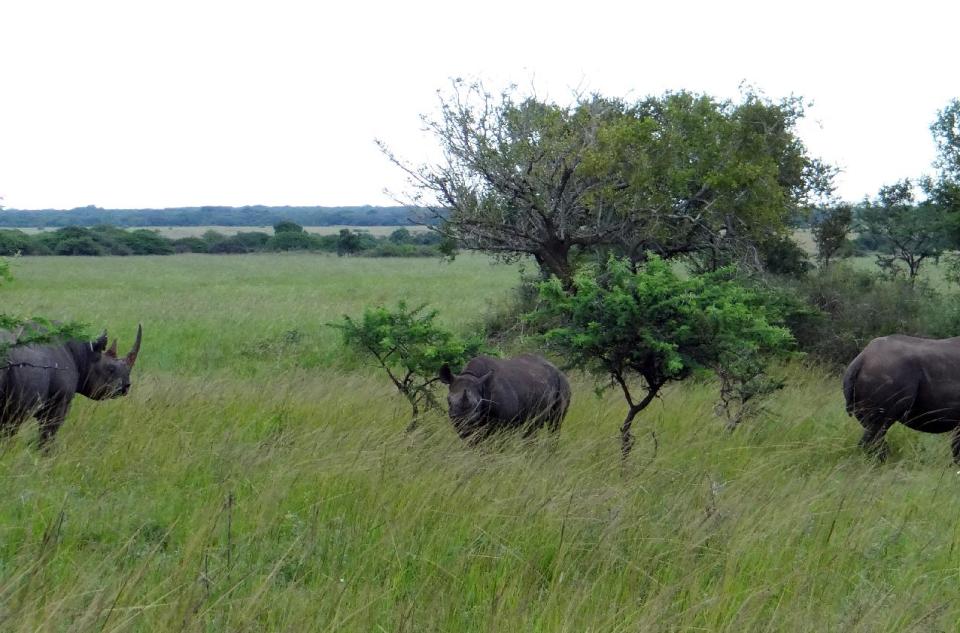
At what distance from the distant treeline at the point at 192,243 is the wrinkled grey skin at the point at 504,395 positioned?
52876 millimetres

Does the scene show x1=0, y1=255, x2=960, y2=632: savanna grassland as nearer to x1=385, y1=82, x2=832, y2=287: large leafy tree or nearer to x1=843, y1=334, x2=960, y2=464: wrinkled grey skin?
x1=843, y1=334, x2=960, y2=464: wrinkled grey skin

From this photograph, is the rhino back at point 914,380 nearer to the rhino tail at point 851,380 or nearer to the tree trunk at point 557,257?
the rhino tail at point 851,380

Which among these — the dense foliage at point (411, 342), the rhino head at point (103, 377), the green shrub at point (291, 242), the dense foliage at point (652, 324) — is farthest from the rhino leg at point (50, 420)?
the green shrub at point (291, 242)

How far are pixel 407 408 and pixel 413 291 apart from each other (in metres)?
25.3

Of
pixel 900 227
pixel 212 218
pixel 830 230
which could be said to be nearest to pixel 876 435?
pixel 830 230

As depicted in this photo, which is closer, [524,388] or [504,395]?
[504,395]

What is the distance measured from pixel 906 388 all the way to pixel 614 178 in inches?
325

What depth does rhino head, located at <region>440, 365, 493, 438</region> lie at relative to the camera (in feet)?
29.6

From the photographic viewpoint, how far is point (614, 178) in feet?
56.2

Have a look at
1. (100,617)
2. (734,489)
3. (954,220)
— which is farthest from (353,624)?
(954,220)

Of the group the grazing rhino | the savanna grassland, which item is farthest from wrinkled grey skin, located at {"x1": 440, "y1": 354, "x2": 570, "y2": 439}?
the grazing rhino

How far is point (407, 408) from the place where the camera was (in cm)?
1127

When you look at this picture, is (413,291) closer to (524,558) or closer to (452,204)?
(452,204)

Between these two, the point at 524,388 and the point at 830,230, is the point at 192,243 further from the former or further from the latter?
the point at 524,388
